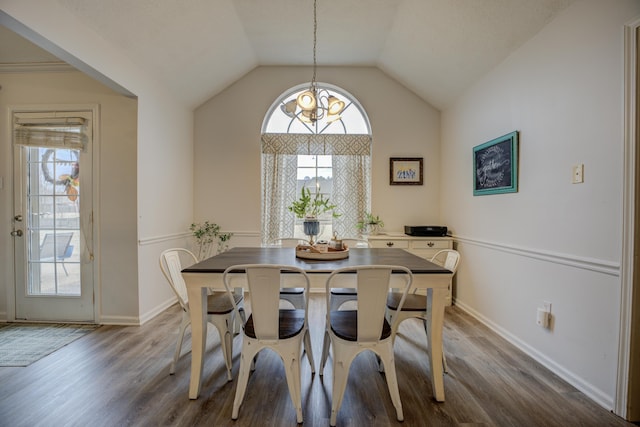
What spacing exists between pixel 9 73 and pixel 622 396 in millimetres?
5487

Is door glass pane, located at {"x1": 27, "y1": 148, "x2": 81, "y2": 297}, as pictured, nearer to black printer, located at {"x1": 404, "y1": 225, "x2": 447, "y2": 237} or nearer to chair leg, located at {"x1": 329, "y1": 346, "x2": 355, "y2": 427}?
chair leg, located at {"x1": 329, "y1": 346, "x2": 355, "y2": 427}

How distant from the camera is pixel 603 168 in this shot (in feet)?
5.42

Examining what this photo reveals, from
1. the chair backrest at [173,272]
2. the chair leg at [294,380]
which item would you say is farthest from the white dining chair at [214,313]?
the chair leg at [294,380]

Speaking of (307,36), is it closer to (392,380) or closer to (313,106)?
(313,106)

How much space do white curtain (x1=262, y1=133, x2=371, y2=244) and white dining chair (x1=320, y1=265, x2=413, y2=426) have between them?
243cm

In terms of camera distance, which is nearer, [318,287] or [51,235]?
[318,287]

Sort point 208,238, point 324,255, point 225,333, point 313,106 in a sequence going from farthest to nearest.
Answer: point 208,238 → point 313,106 → point 324,255 → point 225,333

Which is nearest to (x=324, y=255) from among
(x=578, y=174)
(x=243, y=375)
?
(x=243, y=375)

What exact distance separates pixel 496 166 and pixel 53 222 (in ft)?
14.5

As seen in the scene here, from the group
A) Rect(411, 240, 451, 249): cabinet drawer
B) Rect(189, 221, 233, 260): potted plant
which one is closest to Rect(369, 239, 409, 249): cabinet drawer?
Rect(411, 240, 451, 249): cabinet drawer

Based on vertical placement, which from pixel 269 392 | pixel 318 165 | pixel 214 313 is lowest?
pixel 269 392

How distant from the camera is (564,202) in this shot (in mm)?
1926

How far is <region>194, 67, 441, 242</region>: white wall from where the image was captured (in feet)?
12.9

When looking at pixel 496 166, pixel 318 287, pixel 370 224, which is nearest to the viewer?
pixel 318 287
